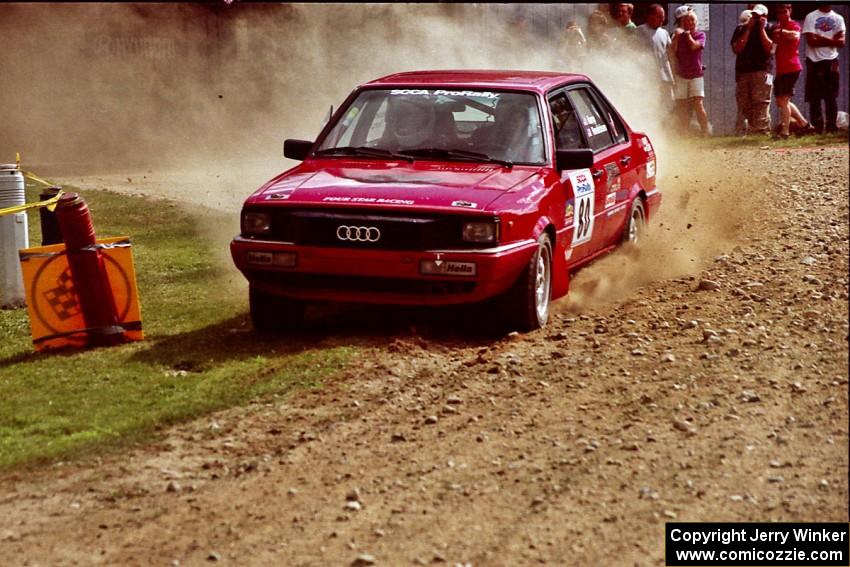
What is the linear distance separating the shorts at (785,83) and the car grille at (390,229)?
38.7ft

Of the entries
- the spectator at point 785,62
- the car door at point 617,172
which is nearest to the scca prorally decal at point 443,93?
the car door at point 617,172

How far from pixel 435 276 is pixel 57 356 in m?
2.30

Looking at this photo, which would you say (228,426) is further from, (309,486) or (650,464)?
(650,464)

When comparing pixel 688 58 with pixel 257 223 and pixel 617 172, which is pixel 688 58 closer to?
pixel 617 172

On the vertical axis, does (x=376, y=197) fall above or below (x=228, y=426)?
above

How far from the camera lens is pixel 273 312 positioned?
8727mm

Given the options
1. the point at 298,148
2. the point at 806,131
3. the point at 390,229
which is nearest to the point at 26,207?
the point at 298,148

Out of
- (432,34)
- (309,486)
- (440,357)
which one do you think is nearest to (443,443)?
(309,486)

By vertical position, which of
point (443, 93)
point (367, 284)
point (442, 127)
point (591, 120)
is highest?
point (443, 93)

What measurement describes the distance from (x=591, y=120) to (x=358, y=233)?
2575mm

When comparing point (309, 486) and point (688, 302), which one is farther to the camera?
point (688, 302)

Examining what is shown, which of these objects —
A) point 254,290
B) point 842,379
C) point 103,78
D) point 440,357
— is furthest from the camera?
point 103,78

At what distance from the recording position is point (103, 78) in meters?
24.9

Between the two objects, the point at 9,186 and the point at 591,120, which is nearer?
the point at 9,186
